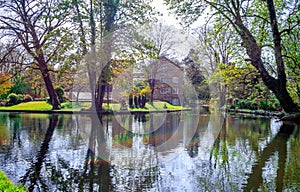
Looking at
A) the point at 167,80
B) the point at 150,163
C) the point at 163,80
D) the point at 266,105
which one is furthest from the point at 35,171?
the point at 167,80

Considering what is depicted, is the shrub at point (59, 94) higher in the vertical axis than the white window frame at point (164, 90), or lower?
lower

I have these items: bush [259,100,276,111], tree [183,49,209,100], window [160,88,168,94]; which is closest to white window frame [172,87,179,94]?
window [160,88,168,94]

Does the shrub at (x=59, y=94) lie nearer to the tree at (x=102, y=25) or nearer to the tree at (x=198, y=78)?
the tree at (x=102, y=25)

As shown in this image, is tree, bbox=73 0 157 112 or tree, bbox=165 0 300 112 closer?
tree, bbox=165 0 300 112

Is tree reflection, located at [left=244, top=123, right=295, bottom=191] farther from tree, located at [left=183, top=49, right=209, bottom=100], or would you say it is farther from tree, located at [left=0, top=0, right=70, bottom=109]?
tree, located at [left=183, top=49, right=209, bottom=100]

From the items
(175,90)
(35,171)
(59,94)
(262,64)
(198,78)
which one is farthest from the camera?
(198,78)

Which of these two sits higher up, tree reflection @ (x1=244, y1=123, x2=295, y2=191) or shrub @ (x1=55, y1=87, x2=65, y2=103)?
shrub @ (x1=55, y1=87, x2=65, y2=103)

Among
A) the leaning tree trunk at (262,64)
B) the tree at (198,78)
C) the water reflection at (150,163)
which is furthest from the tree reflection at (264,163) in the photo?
the tree at (198,78)

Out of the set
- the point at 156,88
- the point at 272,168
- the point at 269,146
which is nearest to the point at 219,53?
→ the point at 156,88

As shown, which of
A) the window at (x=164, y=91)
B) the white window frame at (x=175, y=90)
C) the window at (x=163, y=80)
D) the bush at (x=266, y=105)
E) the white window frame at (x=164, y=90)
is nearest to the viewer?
the bush at (x=266, y=105)

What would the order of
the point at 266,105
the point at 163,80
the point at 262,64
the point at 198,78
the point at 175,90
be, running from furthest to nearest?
the point at 198,78 < the point at 175,90 < the point at 163,80 < the point at 266,105 < the point at 262,64

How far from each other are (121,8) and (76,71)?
497cm

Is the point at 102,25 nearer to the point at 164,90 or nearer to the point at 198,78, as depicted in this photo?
the point at 164,90

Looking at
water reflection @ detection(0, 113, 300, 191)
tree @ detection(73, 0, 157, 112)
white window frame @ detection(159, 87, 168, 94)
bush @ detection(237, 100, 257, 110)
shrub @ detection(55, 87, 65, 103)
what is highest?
tree @ detection(73, 0, 157, 112)
